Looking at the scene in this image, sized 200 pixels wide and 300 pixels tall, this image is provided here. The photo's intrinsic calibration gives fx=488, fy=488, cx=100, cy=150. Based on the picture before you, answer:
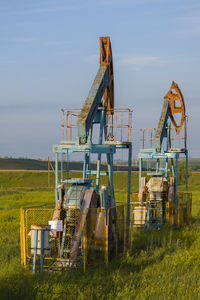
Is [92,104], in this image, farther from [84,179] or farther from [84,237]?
[84,237]

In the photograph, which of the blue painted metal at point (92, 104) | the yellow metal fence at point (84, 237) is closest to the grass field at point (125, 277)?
the yellow metal fence at point (84, 237)

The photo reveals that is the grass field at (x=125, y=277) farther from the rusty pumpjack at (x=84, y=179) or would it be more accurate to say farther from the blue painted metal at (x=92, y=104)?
the blue painted metal at (x=92, y=104)

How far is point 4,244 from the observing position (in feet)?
58.3

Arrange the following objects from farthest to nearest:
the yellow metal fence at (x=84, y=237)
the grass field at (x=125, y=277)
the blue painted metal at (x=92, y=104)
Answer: the blue painted metal at (x=92, y=104) → the yellow metal fence at (x=84, y=237) → the grass field at (x=125, y=277)

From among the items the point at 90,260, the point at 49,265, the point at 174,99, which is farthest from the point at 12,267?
the point at 174,99

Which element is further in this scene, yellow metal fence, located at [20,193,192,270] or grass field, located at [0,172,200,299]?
yellow metal fence, located at [20,193,192,270]

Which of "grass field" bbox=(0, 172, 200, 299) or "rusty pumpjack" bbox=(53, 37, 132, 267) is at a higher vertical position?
"rusty pumpjack" bbox=(53, 37, 132, 267)

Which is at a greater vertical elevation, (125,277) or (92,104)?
(92,104)

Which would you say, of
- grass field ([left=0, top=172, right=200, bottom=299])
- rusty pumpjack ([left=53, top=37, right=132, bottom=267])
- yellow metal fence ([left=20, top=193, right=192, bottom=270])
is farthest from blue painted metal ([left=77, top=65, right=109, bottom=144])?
grass field ([left=0, top=172, right=200, bottom=299])

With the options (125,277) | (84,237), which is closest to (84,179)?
(84,237)

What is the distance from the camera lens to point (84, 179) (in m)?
14.7

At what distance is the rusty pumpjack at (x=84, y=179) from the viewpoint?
45.3 feet

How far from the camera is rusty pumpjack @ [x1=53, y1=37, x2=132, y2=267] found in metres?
13.8

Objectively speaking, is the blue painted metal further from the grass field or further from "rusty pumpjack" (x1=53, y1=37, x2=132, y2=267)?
the grass field
